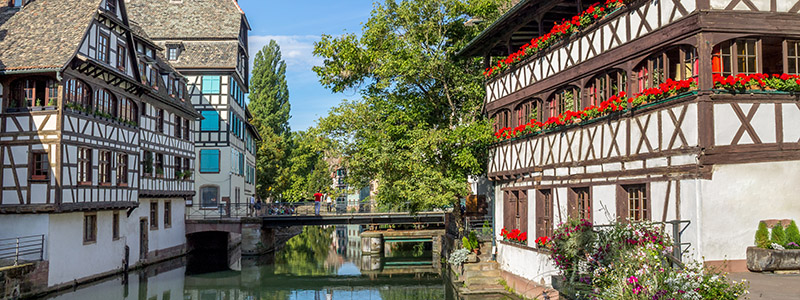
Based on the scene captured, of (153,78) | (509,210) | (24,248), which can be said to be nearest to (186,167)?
(153,78)

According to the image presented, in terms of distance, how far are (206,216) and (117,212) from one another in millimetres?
12505

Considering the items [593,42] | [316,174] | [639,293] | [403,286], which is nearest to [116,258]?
[403,286]

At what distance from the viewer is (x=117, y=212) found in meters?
28.7

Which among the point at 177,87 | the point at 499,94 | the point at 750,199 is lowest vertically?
the point at 750,199

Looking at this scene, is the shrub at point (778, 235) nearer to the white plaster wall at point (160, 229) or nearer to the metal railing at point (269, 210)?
the white plaster wall at point (160, 229)

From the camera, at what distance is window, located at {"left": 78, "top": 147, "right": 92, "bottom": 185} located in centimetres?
2455

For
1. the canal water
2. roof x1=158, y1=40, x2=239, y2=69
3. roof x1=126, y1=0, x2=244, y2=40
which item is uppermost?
roof x1=126, y1=0, x2=244, y2=40

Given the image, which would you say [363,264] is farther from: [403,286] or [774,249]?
[774,249]

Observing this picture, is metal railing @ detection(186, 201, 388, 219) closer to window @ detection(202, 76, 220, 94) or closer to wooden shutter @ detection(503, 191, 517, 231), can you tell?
window @ detection(202, 76, 220, 94)

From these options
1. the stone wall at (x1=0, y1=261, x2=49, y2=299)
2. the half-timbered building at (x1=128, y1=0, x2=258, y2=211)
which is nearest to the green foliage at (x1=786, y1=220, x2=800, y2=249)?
the stone wall at (x1=0, y1=261, x2=49, y2=299)

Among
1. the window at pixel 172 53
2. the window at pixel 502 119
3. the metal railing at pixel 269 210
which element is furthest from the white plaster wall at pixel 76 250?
the window at pixel 172 53

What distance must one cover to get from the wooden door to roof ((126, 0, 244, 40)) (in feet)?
47.9

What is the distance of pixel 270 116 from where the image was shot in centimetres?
6369

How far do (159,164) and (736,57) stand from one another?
27096 millimetres
